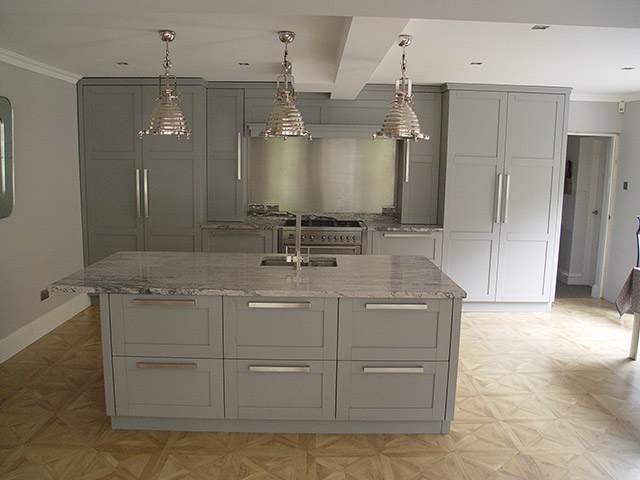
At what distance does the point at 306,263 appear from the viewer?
3529mm

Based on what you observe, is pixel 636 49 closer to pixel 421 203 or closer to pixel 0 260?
pixel 421 203

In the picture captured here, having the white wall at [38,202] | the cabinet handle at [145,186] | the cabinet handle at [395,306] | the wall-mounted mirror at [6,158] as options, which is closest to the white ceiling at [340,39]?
the white wall at [38,202]

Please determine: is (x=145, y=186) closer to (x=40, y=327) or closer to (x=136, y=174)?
(x=136, y=174)

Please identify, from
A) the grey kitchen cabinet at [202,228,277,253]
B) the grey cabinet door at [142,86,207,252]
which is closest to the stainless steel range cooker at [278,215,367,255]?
the grey kitchen cabinet at [202,228,277,253]

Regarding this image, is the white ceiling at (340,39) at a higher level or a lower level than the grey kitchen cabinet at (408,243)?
higher

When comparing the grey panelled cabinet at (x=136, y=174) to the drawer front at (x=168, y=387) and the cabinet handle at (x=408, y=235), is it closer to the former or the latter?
the cabinet handle at (x=408, y=235)

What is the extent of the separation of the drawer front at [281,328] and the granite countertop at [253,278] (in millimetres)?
93

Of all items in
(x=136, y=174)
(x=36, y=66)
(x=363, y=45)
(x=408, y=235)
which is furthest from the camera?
(x=408, y=235)

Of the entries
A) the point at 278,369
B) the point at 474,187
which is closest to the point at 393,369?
the point at 278,369

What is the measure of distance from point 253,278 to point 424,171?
3.21 metres

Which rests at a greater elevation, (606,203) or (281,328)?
(606,203)

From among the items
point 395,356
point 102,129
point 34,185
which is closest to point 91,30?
point 34,185

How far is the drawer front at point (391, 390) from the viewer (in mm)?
2902

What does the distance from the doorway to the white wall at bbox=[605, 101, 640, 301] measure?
0.54 ft
